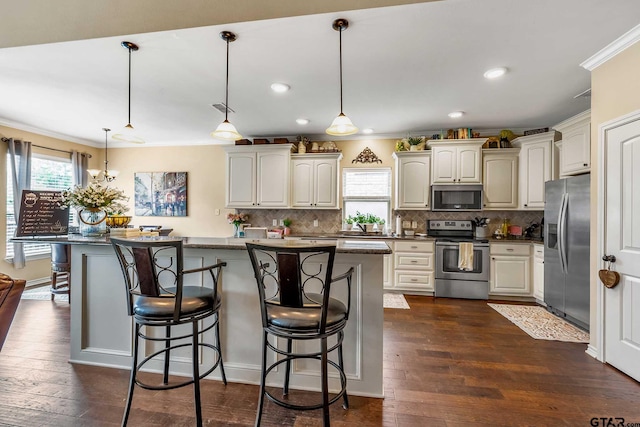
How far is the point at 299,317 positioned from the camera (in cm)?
148

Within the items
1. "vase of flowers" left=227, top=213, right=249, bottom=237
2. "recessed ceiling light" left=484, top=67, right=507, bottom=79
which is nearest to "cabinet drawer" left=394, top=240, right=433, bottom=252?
"recessed ceiling light" left=484, top=67, right=507, bottom=79

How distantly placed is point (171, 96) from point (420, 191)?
12.4ft

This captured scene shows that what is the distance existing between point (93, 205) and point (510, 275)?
5102mm

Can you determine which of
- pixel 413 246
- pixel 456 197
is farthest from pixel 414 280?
pixel 456 197

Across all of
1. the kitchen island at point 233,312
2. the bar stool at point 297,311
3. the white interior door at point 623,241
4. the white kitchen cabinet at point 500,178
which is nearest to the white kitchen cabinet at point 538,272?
the white kitchen cabinet at point 500,178

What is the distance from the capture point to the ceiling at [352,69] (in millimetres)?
2064

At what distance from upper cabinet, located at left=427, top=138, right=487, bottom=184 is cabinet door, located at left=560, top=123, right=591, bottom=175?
1.00m

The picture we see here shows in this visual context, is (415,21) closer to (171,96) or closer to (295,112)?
(295,112)

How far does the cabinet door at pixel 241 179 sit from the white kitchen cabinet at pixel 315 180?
703mm

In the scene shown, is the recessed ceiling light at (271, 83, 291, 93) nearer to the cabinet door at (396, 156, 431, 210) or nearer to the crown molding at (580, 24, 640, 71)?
the cabinet door at (396, 156, 431, 210)

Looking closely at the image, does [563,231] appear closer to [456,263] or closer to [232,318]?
[456,263]

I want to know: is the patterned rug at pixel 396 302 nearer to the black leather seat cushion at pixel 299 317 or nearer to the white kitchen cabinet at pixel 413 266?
the white kitchen cabinet at pixel 413 266

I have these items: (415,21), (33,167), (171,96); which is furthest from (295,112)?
→ (33,167)

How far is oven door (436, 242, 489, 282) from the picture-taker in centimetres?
420
